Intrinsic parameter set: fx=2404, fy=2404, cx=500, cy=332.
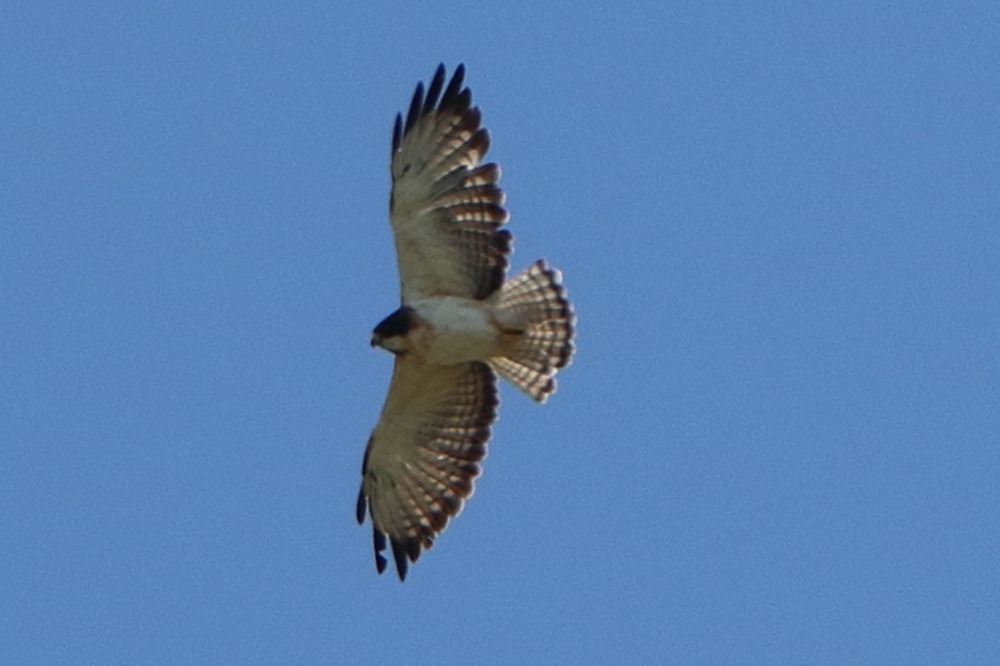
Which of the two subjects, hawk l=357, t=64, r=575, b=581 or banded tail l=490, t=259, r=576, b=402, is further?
banded tail l=490, t=259, r=576, b=402

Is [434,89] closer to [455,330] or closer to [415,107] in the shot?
[415,107]

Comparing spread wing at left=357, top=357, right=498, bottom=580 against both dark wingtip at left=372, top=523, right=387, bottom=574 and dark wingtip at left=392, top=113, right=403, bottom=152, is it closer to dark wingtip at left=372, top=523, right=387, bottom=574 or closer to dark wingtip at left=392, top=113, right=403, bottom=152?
dark wingtip at left=372, top=523, right=387, bottom=574

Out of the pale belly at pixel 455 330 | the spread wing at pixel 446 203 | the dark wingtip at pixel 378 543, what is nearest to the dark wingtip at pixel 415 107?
the spread wing at pixel 446 203

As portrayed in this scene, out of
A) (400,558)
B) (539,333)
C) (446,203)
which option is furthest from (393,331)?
(400,558)

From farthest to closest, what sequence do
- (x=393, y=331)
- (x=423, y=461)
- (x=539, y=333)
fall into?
(x=423, y=461), (x=539, y=333), (x=393, y=331)

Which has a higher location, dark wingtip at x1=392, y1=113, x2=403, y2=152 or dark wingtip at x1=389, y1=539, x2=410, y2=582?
dark wingtip at x1=392, y1=113, x2=403, y2=152

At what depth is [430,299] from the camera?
14.6 metres

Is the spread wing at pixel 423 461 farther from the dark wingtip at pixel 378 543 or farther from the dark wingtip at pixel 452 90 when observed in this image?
the dark wingtip at pixel 452 90

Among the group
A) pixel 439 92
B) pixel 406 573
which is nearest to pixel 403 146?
pixel 439 92

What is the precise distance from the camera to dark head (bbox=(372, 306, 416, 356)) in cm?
1437

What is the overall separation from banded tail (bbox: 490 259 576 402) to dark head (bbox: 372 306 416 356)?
81 centimetres

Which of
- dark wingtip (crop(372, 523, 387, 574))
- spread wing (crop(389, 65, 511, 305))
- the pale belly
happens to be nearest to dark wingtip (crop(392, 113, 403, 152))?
spread wing (crop(389, 65, 511, 305))

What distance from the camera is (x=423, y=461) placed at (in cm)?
1523

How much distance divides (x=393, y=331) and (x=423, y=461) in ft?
3.95
